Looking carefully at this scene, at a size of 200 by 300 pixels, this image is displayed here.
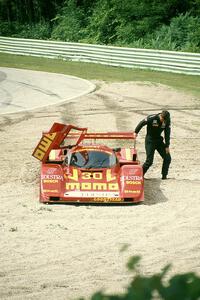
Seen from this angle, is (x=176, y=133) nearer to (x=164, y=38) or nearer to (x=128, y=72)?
(x=128, y=72)

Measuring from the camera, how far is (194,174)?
13820mm

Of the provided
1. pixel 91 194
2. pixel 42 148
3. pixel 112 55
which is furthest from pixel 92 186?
pixel 112 55

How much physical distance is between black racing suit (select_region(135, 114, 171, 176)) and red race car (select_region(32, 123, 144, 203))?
1.14 ft

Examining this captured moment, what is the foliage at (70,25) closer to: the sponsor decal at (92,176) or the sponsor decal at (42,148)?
the sponsor decal at (42,148)

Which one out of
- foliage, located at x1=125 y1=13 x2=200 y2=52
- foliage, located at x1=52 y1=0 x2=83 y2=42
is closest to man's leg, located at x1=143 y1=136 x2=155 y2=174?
foliage, located at x1=125 y1=13 x2=200 y2=52

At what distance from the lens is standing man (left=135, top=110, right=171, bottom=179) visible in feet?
42.5

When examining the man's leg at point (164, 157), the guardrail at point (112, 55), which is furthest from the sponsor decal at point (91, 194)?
the guardrail at point (112, 55)

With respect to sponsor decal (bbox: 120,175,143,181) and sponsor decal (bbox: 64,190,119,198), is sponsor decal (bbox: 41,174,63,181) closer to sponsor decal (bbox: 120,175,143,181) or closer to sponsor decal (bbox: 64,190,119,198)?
sponsor decal (bbox: 64,190,119,198)

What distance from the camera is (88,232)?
31.6 feet

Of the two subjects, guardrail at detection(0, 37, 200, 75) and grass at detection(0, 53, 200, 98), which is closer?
grass at detection(0, 53, 200, 98)

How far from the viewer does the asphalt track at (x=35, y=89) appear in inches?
907

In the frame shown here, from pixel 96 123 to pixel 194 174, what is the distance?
20.7 ft

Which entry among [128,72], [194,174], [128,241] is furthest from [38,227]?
[128,72]

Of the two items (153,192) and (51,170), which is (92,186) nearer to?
(51,170)
